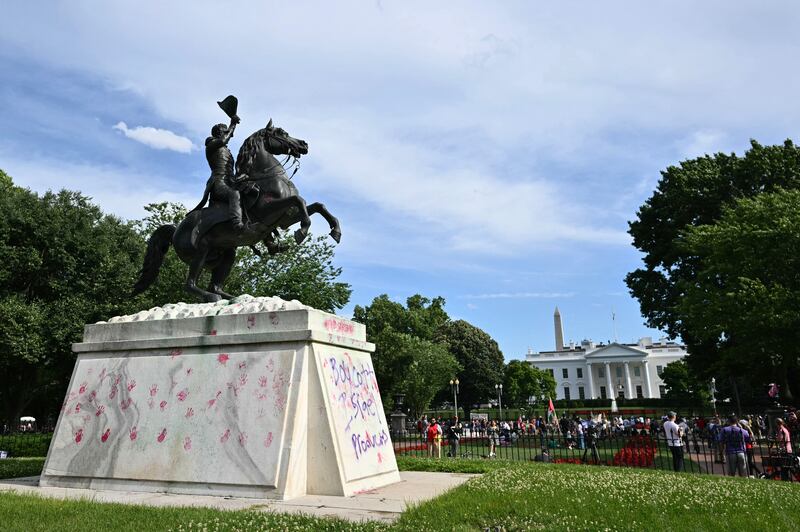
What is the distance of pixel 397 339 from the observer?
42031mm

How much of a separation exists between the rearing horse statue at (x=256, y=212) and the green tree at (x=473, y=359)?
58.9m

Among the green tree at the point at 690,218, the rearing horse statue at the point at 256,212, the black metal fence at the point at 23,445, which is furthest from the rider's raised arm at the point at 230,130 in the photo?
the green tree at the point at 690,218

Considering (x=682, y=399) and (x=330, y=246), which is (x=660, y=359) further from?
(x=330, y=246)

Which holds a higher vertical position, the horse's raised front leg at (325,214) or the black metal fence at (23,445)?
the horse's raised front leg at (325,214)

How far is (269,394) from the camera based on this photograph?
743cm

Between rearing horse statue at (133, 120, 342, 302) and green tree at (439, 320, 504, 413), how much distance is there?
2319 inches

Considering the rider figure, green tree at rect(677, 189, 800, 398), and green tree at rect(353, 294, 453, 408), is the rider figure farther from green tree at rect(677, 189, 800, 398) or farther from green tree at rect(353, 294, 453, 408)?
green tree at rect(353, 294, 453, 408)

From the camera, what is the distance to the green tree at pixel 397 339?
4212cm

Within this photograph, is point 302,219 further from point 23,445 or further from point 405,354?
point 405,354

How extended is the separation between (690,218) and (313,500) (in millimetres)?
30229

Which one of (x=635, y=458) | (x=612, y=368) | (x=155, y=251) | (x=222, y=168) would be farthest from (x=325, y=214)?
(x=612, y=368)

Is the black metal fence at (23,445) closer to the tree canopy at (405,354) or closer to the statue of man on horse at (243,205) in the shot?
the statue of man on horse at (243,205)

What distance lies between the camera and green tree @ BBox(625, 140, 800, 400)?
92.8 feet

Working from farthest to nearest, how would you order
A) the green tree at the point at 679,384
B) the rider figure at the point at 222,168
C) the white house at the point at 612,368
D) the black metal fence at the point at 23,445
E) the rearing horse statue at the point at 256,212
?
the white house at the point at 612,368
the green tree at the point at 679,384
the black metal fence at the point at 23,445
the rider figure at the point at 222,168
the rearing horse statue at the point at 256,212
